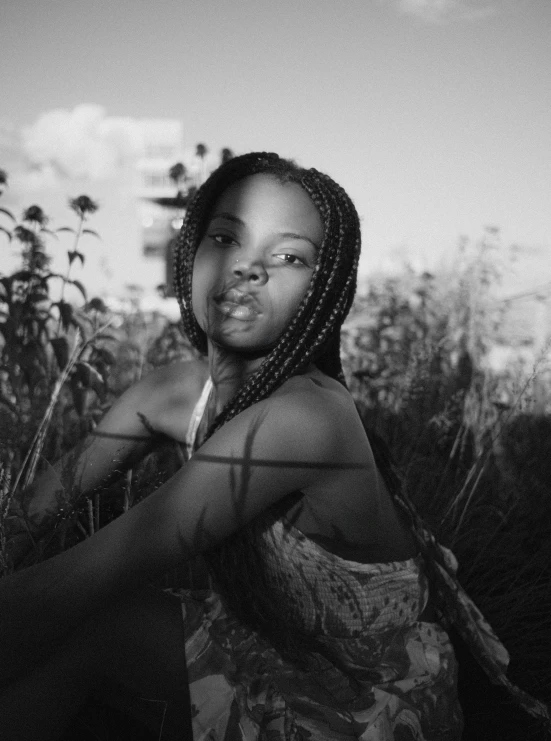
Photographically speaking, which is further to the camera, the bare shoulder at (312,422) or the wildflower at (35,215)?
the wildflower at (35,215)

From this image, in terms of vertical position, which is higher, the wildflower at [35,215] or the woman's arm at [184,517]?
the wildflower at [35,215]

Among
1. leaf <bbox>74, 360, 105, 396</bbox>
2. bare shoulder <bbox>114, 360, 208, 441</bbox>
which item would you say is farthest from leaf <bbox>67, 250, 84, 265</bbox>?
bare shoulder <bbox>114, 360, 208, 441</bbox>

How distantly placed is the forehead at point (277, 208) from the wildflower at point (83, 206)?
127cm

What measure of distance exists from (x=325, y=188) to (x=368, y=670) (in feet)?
3.35

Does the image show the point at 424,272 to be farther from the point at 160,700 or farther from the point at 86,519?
the point at 160,700

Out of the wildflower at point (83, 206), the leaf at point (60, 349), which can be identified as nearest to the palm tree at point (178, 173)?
the wildflower at point (83, 206)

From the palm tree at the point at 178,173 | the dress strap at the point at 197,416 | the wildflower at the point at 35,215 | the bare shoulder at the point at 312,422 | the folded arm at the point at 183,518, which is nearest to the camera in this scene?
the folded arm at the point at 183,518

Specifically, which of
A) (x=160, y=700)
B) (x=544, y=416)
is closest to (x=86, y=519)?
(x=160, y=700)

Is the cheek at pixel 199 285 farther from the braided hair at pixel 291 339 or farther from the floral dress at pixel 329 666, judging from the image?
the floral dress at pixel 329 666

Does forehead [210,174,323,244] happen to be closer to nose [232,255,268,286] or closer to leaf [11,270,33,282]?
nose [232,255,268,286]

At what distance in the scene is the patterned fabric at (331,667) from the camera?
1.15 metres

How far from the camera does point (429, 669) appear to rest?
1.26m

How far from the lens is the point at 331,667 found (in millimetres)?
1228

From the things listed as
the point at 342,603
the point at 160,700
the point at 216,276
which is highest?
the point at 216,276
